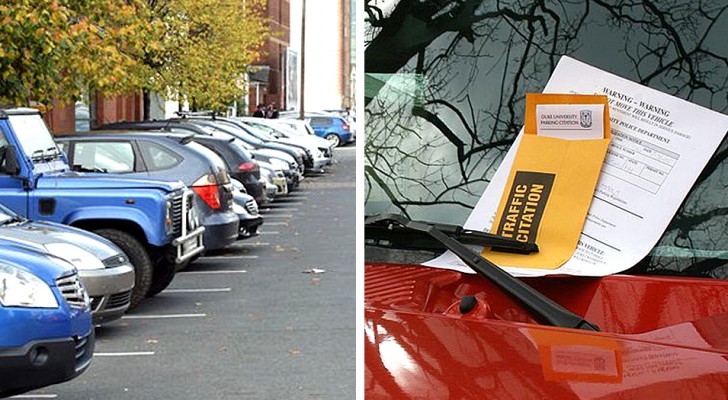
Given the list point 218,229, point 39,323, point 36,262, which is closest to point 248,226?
point 218,229

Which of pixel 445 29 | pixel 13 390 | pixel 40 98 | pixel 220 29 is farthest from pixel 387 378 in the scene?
pixel 220 29

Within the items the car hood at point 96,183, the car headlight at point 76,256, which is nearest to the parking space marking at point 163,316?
the car hood at point 96,183

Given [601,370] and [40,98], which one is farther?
[40,98]

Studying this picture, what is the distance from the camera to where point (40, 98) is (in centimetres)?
1711

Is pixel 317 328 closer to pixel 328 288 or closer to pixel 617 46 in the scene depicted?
pixel 328 288

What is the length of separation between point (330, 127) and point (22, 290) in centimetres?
5473

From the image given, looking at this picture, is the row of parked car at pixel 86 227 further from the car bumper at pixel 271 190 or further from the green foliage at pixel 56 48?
the car bumper at pixel 271 190

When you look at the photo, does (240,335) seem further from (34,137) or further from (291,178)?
(291,178)

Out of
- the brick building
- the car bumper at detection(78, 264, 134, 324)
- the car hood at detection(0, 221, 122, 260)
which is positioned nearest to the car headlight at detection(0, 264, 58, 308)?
the car hood at detection(0, 221, 122, 260)

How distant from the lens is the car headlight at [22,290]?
8266 millimetres

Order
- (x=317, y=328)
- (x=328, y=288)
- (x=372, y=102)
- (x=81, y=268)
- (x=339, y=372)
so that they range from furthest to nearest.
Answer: (x=328, y=288)
(x=317, y=328)
(x=81, y=268)
(x=339, y=372)
(x=372, y=102)

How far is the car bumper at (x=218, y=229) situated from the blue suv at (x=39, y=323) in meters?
7.77

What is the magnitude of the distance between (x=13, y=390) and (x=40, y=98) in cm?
947

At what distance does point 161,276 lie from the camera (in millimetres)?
14391
